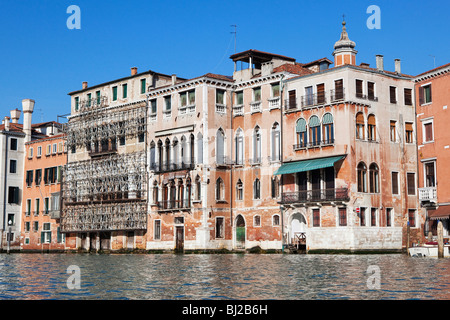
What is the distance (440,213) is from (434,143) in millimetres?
4172

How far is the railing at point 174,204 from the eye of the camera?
46312mm

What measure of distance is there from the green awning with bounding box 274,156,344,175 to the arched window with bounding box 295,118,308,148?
3.63ft

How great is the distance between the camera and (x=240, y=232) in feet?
151

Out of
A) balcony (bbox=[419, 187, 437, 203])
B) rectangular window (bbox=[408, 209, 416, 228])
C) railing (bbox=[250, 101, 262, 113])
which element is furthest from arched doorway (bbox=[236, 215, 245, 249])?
balcony (bbox=[419, 187, 437, 203])

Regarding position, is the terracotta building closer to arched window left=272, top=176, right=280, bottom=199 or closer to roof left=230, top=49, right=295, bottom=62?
arched window left=272, top=176, right=280, bottom=199

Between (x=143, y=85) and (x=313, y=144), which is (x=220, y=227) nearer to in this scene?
(x=313, y=144)

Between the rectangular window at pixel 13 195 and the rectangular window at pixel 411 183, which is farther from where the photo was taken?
the rectangular window at pixel 13 195

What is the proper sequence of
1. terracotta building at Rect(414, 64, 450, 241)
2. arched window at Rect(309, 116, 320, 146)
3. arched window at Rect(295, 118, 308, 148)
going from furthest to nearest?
arched window at Rect(295, 118, 308, 148) < arched window at Rect(309, 116, 320, 146) < terracotta building at Rect(414, 64, 450, 241)

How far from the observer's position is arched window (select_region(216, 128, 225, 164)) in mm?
45938

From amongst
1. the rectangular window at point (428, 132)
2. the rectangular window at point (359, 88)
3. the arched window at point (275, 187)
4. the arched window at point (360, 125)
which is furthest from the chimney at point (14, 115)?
the rectangular window at point (428, 132)

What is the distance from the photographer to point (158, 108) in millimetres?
48969

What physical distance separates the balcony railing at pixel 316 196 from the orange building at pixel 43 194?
21.9 metres

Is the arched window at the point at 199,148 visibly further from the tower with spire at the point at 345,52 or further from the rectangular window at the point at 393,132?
the rectangular window at the point at 393,132
